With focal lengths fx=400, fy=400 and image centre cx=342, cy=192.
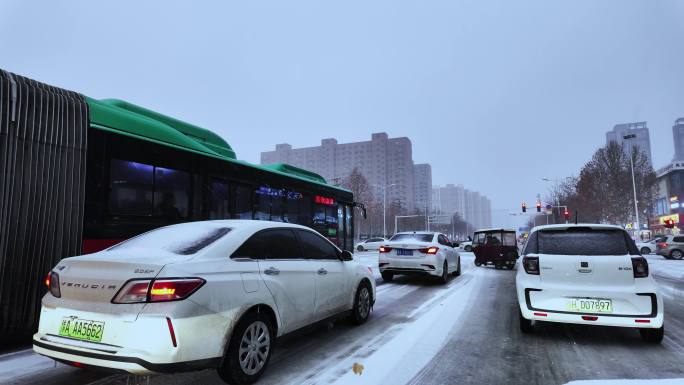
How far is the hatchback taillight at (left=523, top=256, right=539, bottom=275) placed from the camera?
5.57m

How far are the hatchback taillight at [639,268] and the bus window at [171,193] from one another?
708cm

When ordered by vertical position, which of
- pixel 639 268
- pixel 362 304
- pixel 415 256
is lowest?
pixel 362 304

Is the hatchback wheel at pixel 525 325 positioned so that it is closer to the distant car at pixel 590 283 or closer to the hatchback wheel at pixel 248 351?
the distant car at pixel 590 283

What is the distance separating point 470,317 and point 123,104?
23.9 ft

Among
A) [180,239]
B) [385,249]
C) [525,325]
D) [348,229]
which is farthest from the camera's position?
[348,229]

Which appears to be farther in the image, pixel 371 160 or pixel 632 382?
pixel 371 160

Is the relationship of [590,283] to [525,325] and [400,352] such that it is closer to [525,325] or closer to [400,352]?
[525,325]

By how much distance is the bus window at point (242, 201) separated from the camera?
8.61 meters

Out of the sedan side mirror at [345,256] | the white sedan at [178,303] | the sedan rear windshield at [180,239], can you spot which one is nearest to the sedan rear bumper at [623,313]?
the sedan side mirror at [345,256]

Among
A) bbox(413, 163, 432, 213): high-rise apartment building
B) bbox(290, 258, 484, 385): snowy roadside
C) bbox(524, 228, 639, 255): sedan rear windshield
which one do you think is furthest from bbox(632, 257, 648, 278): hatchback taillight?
bbox(413, 163, 432, 213): high-rise apartment building

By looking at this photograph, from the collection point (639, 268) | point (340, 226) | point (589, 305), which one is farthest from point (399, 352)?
point (340, 226)

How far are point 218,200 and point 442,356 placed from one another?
5388mm

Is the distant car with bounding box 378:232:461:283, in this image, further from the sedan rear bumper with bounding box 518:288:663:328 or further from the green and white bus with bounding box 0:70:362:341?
the sedan rear bumper with bounding box 518:288:663:328

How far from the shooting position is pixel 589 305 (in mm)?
5121
